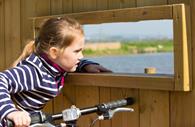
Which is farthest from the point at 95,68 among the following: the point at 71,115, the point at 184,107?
the point at 71,115

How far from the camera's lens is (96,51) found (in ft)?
9.41

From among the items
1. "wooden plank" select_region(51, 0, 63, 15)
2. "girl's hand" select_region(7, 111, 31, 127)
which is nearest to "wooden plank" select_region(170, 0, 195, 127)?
"girl's hand" select_region(7, 111, 31, 127)

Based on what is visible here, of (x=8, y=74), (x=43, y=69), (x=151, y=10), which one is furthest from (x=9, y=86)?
(x=151, y=10)

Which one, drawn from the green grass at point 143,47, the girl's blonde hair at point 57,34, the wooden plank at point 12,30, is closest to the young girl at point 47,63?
the girl's blonde hair at point 57,34

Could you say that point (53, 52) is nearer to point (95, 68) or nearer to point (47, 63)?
point (47, 63)

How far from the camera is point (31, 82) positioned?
2482mm

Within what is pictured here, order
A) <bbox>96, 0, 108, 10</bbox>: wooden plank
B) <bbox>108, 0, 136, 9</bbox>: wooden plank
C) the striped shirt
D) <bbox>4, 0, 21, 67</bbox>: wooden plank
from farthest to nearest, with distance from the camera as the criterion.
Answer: <bbox>4, 0, 21, 67</bbox>: wooden plank → <bbox>96, 0, 108, 10</bbox>: wooden plank → <bbox>108, 0, 136, 9</bbox>: wooden plank → the striped shirt

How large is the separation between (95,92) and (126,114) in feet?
0.85

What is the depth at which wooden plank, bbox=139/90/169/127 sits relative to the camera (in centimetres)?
262

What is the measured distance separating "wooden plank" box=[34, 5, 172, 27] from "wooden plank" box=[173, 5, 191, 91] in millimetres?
53

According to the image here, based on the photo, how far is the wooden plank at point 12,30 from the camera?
357cm

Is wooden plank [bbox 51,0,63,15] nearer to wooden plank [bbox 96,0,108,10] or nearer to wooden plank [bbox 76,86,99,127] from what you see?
wooden plank [bbox 96,0,108,10]

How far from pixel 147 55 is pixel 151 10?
230 mm

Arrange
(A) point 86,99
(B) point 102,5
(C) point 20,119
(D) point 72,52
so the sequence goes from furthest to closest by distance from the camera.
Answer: (A) point 86,99 → (B) point 102,5 → (D) point 72,52 → (C) point 20,119
